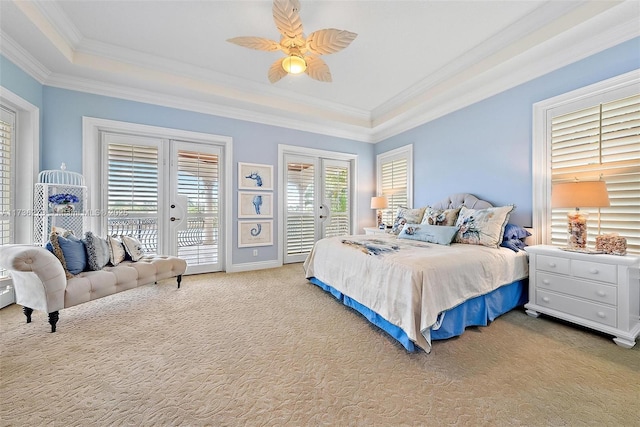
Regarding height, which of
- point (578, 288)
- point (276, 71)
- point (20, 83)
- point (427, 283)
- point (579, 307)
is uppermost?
point (276, 71)

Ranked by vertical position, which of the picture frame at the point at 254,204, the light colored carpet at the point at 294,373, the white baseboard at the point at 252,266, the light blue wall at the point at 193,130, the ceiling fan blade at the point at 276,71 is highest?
the ceiling fan blade at the point at 276,71

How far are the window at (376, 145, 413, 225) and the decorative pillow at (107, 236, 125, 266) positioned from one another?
4.32 m

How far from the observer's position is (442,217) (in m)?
3.21

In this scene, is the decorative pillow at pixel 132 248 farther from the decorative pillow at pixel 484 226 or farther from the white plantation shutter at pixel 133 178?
the decorative pillow at pixel 484 226

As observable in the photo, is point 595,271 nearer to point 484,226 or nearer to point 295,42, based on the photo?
point 484,226

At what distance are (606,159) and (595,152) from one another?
0.11 metres

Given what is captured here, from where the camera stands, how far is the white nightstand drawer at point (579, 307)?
1923mm

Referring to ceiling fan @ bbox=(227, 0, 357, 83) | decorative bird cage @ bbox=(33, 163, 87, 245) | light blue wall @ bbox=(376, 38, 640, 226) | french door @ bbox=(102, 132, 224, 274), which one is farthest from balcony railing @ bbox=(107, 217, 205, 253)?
light blue wall @ bbox=(376, 38, 640, 226)

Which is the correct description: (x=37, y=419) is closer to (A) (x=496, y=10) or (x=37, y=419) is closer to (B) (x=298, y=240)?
(B) (x=298, y=240)

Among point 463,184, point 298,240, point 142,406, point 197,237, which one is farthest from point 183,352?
point 463,184

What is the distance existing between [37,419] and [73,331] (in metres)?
1.07

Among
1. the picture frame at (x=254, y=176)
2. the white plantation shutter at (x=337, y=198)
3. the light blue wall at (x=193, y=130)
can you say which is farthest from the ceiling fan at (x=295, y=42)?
the white plantation shutter at (x=337, y=198)

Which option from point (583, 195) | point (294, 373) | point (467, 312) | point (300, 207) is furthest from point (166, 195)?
point (583, 195)

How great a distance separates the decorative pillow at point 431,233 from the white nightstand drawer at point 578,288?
0.84 m
